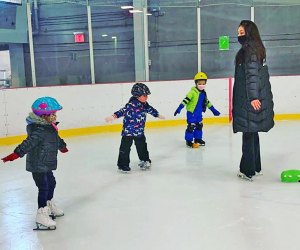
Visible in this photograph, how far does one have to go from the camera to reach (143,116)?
13.4ft

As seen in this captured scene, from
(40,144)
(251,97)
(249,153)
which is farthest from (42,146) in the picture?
(249,153)

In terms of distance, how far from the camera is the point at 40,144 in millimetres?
2641

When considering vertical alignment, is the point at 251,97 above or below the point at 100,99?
above

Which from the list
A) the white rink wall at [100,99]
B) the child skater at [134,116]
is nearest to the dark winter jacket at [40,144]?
the child skater at [134,116]

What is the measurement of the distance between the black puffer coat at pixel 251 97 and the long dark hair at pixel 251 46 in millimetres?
41

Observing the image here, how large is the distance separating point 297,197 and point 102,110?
4.12 m

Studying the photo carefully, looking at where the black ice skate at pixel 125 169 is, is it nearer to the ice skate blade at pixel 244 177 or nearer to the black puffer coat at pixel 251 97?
the ice skate blade at pixel 244 177

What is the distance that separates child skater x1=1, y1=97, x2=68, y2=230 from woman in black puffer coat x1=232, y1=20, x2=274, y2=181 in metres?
1.56

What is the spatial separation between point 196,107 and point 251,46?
1928 millimetres

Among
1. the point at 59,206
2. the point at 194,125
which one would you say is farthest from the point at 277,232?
the point at 194,125

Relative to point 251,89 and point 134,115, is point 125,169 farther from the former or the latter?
point 251,89

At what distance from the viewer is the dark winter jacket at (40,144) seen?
261 centimetres

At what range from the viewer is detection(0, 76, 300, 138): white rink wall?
19.6 ft

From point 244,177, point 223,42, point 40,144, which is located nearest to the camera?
point 40,144
